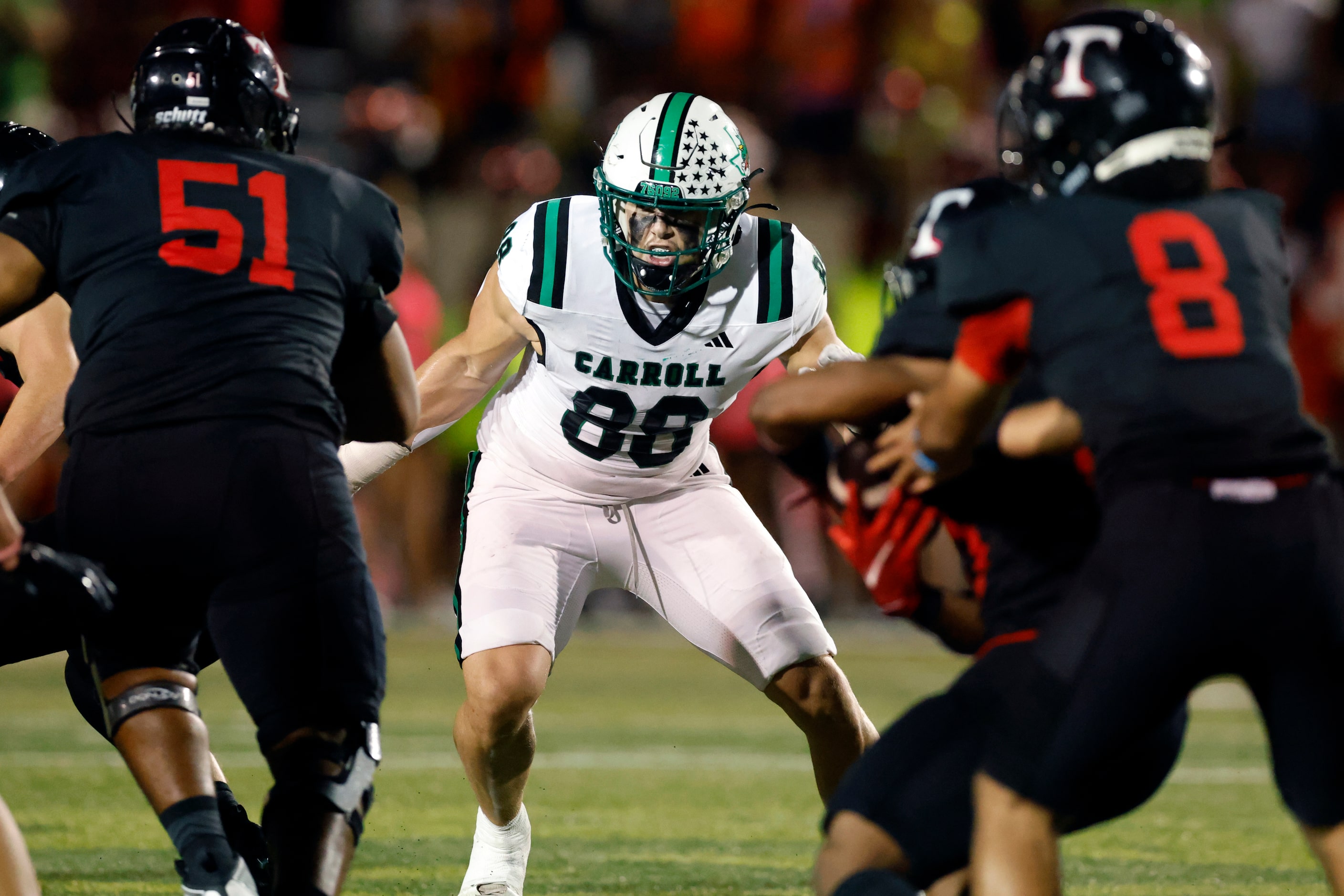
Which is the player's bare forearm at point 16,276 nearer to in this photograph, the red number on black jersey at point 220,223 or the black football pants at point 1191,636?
the red number on black jersey at point 220,223

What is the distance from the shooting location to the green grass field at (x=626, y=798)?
4.50m

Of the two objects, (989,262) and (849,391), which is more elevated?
(989,262)

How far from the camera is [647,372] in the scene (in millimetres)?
4184

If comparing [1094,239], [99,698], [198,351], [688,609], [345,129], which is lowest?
[345,129]

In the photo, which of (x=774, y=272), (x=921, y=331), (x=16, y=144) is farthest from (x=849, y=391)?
(x=16, y=144)

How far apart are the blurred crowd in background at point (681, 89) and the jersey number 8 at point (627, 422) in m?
5.87

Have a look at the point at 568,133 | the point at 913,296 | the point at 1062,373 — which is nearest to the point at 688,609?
the point at 913,296

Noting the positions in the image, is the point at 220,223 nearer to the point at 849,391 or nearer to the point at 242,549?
the point at 242,549

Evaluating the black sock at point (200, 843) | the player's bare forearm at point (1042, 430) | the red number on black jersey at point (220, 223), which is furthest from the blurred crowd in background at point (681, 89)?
the player's bare forearm at point (1042, 430)

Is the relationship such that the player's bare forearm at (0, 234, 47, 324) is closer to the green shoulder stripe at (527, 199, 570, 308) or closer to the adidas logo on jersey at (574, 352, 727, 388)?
the green shoulder stripe at (527, 199, 570, 308)

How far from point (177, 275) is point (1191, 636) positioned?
1.78 meters

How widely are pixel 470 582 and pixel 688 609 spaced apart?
1.81 feet

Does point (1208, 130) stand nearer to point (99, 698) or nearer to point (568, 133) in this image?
point (99, 698)

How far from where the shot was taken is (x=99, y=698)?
10.8ft
